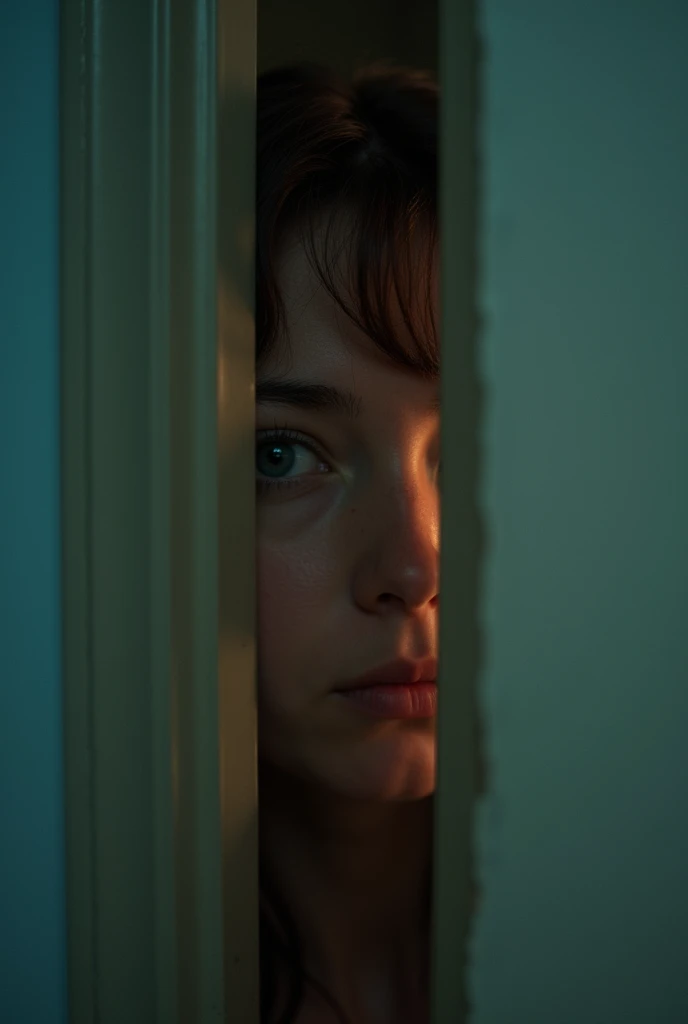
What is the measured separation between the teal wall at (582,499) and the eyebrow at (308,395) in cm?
37

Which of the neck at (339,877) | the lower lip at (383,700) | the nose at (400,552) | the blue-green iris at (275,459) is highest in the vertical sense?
the blue-green iris at (275,459)

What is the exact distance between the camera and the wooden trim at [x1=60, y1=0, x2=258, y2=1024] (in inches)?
16.8

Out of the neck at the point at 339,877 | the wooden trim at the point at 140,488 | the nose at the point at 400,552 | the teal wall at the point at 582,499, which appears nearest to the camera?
the teal wall at the point at 582,499

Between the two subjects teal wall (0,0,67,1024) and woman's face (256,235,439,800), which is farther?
woman's face (256,235,439,800)

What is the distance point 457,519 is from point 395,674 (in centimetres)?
34

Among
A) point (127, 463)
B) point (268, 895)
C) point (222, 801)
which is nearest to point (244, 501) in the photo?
point (127, 463)

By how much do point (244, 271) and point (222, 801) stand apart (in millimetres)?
340

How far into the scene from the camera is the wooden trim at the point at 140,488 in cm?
43

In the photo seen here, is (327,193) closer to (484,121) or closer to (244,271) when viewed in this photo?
(244,271)

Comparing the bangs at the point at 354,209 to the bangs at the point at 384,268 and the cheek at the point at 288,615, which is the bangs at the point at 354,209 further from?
the cheek at the point at 288,615

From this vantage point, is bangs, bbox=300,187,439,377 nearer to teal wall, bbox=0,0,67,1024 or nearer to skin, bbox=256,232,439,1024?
skin, bbox=256,232,439,1024

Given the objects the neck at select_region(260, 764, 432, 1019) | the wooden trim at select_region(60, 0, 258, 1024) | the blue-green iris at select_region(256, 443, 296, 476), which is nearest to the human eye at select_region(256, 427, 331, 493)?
the blue-green iris at select_region(256, 443, 296, 476)

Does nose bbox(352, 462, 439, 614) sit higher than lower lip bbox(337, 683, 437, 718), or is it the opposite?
nose bbox(352, 462, 439, 614)

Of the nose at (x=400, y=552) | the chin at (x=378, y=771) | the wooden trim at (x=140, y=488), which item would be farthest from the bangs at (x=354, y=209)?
the chin at (x=378, y=771)
